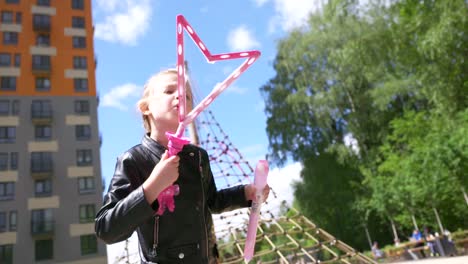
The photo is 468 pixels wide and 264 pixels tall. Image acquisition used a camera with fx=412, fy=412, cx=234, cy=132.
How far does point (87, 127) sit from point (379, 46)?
1583 cm

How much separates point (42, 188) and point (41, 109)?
4.30 m

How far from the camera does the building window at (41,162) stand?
2119 centimetres

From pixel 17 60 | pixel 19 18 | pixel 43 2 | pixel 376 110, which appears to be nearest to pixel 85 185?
pixel 17 60

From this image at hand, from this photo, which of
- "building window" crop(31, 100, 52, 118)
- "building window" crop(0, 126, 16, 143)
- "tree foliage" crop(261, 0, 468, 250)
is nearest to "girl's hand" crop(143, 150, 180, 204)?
"tree foliage" crop(261, 0, 468, 250)

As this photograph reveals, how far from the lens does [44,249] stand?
20062 mm

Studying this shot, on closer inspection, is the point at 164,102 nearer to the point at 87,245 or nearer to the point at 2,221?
the point at 87,245

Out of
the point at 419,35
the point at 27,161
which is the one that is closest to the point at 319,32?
the point at 419,35

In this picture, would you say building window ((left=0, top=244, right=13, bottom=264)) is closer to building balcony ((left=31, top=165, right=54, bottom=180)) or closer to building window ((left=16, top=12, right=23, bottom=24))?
building balcony ((left=31, top=165, right=54, bottom=180))

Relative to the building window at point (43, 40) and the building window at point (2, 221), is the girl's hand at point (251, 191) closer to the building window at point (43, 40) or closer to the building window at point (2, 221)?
the building window at point (2, 221)

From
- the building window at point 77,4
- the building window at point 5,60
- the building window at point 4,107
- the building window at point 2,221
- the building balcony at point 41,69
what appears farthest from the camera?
the building window at point 77,4

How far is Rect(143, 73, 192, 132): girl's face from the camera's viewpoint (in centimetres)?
156

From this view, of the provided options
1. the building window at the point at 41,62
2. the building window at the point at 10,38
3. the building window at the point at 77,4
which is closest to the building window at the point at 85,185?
the building window at the point at 41,62

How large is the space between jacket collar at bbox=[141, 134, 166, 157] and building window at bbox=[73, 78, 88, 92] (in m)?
23.5

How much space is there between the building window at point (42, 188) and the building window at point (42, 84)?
534cm
